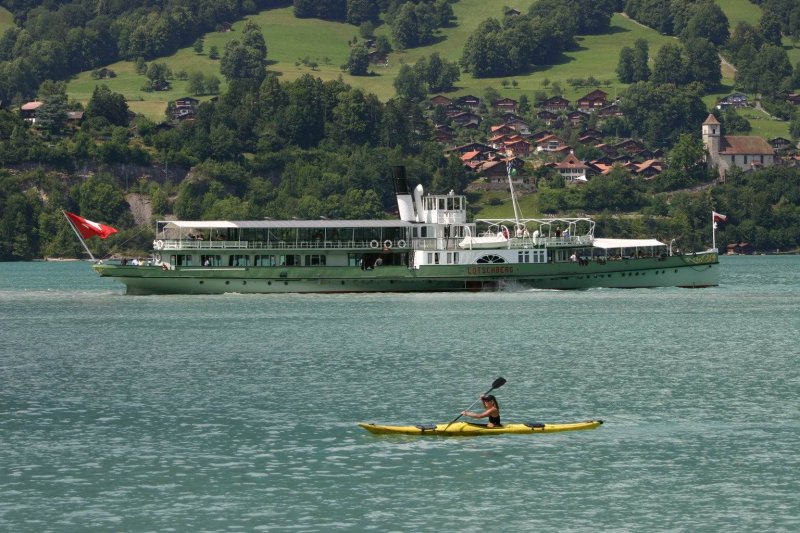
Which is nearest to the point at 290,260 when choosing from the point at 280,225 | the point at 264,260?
the point at 264,260

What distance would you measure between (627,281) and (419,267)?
19.6 meters

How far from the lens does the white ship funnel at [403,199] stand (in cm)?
14475

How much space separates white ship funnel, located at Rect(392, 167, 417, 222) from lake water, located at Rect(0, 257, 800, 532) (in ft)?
121

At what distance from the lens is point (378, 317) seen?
111750mm

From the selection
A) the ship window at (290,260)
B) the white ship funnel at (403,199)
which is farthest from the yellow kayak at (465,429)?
the white ship funnel at (403,199)

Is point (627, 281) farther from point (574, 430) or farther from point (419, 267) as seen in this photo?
point (574, 430)

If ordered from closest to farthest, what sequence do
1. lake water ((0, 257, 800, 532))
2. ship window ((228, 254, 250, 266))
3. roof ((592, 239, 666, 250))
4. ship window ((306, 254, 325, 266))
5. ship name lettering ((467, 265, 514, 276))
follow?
1. lake water ((0, 257, 800, 532))
2. ship name lettering ((467, 265, 514, 276))
3. ship window ((228, 254, 250, 266))
4. ship window ((306, 254, 325, 266))
5. roof ((592, 239, 666, 250))

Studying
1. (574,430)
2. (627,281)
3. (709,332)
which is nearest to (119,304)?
(627,281)

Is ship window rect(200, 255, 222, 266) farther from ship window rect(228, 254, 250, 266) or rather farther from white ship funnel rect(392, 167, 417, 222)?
white ship funnel rect(392, 167, 417, 222)

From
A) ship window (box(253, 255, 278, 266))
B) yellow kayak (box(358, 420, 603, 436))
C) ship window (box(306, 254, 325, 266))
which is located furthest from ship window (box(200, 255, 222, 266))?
yellow kayak (box(358, 420, 603, 436))

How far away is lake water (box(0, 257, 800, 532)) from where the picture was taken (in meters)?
45.4

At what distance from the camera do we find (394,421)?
59312 millimetres

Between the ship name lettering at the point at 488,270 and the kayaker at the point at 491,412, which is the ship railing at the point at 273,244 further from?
the kayaker at the point at 491,412

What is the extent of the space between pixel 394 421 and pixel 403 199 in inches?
3475
